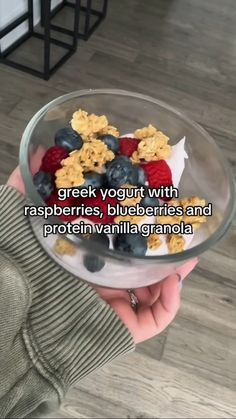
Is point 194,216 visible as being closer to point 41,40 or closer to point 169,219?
point 169,219

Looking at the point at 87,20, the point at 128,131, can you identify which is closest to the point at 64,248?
the point at 128,131

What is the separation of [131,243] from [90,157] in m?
0.15

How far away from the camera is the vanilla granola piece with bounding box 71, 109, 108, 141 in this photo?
685mm

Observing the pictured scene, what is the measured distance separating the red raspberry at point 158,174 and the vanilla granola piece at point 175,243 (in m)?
0.09

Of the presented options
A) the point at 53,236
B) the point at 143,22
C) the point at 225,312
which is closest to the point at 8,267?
the point at 53,236

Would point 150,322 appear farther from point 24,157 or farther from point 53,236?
point 24,157

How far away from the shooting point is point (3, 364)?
1.97ft

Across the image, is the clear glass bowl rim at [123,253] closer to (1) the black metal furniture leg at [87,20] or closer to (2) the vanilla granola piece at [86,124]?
(2) the vanilla granola piece at [86,124]

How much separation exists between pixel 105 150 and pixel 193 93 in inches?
42.0

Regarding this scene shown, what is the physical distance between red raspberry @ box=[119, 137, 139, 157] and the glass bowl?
0.07m

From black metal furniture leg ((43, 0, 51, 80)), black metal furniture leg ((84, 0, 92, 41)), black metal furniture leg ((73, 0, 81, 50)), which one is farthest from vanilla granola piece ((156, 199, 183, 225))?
black metal furniture leg ((84, 0, 92, 41))

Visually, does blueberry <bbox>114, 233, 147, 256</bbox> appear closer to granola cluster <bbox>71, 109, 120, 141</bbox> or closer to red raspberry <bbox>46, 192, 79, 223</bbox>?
red raspberry <bbox>46, 192, 79, 223</bbox>

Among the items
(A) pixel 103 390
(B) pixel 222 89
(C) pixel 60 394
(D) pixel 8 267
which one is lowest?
(A) pixel 103 390

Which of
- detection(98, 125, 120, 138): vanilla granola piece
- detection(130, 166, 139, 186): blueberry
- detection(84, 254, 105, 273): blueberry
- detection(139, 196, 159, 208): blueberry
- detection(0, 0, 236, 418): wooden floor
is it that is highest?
detection(98, 125, 120, 138): vanilla granola piece
